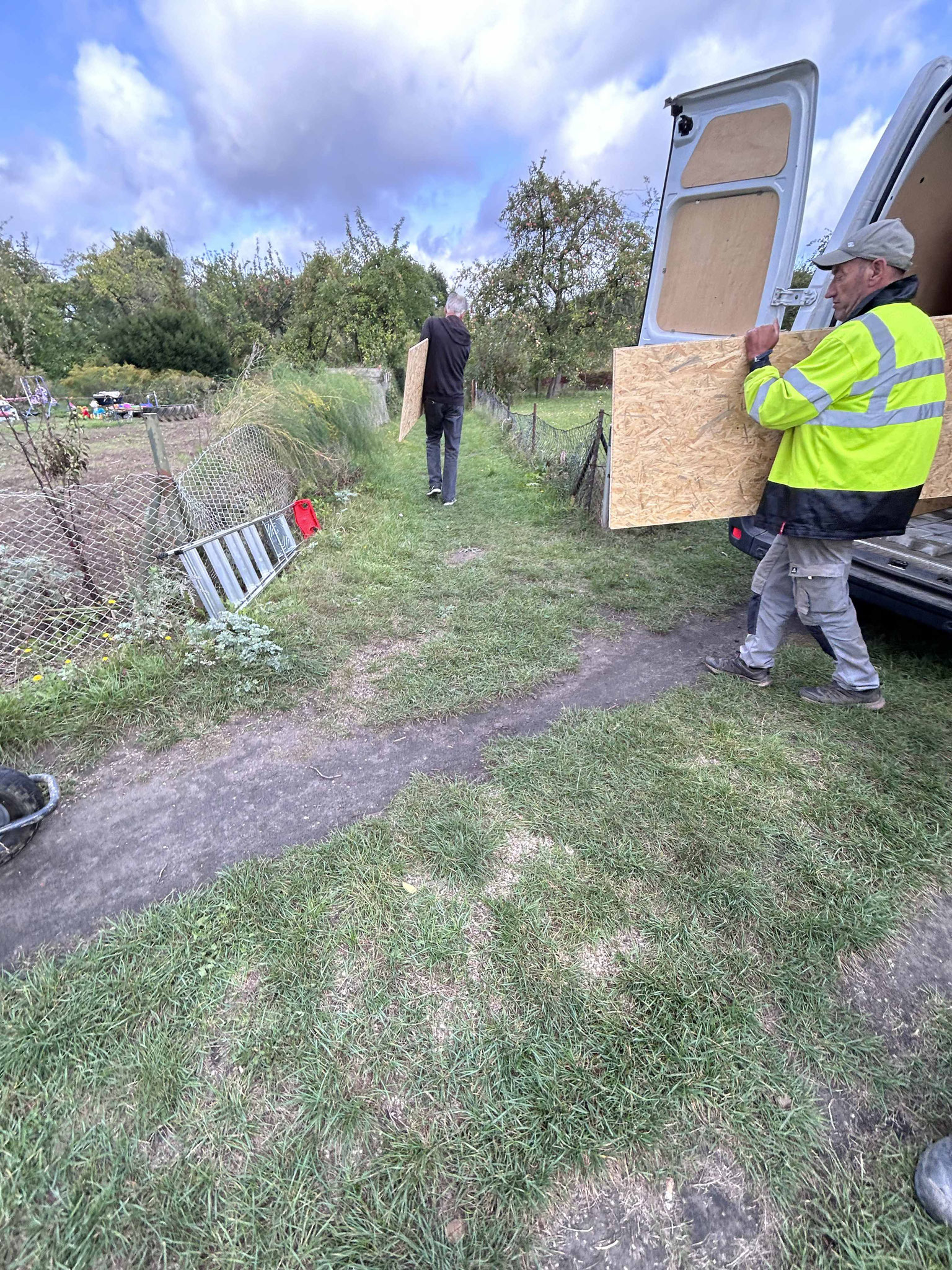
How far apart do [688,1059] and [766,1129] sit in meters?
0.21

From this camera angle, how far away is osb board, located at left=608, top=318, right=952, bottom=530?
2553mm

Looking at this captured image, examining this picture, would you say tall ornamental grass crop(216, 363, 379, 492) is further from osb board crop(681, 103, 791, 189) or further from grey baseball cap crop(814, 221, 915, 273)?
grey baseball cap crop(814, 221, 915, 273)

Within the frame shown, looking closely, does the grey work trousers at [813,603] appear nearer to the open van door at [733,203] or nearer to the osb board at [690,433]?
the osb board at [690,433]

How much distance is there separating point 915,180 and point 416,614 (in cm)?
427

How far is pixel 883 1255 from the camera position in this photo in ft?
3.83

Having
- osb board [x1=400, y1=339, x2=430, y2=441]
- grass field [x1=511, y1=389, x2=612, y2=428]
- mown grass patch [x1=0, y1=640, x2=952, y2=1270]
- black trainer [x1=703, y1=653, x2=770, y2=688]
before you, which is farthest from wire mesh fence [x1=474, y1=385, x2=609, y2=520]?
mown grass patch [x1=0, y1=640, x2=952, y2=1270]

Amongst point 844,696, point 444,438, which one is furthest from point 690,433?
point 444,438

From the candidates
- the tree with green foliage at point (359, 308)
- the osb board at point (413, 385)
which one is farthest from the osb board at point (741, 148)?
the tree with green foliage at point (359, 308)

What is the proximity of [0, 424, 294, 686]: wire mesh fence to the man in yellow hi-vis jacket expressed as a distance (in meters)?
3.75

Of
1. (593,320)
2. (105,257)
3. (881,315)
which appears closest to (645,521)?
(881,315)

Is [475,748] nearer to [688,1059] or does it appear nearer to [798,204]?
[688,1059]

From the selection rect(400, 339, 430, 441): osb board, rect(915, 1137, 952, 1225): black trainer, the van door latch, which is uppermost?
the van door latch

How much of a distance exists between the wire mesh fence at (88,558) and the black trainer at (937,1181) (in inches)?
151

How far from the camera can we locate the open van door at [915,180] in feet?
9.25
